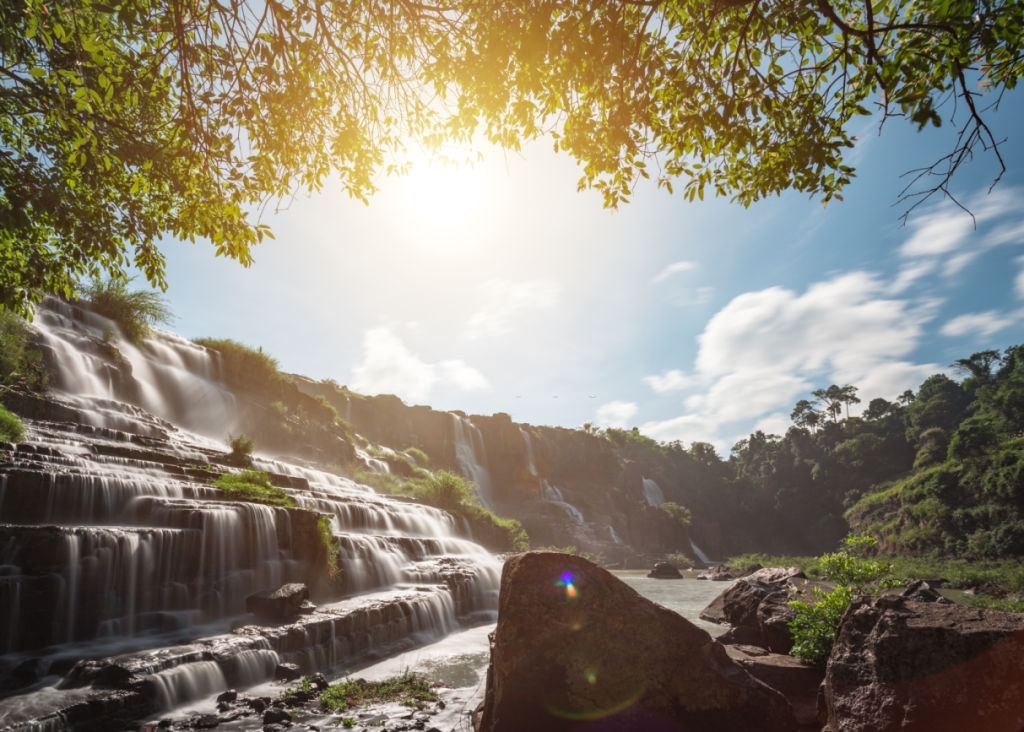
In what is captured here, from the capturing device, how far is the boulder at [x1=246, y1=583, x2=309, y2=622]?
8.95 metres

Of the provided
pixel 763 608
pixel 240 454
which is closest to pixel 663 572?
pixel 763 608

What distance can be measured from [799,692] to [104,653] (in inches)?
367

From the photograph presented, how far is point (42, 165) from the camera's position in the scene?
6859 mm

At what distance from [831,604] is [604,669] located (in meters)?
3.71

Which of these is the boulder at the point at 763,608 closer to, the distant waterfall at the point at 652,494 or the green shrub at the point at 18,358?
the green shrub at the point at 18,358

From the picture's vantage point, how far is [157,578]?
8484mm

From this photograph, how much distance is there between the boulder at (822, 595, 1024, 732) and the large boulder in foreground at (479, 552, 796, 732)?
0.59m

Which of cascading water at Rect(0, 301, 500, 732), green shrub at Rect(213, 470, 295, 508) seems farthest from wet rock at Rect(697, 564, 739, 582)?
green shrub at Rect(213, 470, 295, 508)

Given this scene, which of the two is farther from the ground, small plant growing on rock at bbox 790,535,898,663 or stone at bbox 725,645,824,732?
small plant growing on rock at bbox 790,535,898,663

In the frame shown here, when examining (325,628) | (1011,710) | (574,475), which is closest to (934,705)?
(1011,710)

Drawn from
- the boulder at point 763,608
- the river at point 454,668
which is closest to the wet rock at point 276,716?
the river at point 454,668

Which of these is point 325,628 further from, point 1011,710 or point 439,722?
point 1011,710

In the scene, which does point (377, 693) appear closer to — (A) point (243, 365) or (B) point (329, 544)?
(B) point (329, 544)

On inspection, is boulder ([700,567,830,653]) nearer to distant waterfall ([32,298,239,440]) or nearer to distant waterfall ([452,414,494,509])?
distant waterfall ([32,298,239,440])
